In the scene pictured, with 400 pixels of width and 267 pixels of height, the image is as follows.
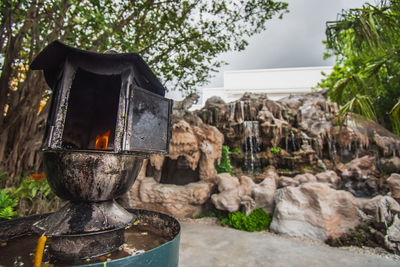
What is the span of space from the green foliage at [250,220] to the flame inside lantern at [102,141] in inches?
154

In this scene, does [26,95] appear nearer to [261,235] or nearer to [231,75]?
[261,235]

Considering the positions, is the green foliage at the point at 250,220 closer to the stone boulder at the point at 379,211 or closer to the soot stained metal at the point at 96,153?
the stone boulder at the point at 379,211

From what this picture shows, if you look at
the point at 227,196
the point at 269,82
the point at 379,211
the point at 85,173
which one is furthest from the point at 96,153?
the point at 269,82

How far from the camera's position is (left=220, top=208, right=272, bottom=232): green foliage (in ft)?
15.8

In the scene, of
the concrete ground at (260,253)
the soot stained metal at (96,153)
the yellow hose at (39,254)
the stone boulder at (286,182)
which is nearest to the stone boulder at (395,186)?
the stone boulder at (286,182)

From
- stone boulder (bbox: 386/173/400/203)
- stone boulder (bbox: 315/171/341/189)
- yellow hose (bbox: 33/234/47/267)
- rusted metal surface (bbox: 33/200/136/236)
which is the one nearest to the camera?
yellow hose (bbox: 33/234/47/267)

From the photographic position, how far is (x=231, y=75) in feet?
77.0

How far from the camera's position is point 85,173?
1.76 metres

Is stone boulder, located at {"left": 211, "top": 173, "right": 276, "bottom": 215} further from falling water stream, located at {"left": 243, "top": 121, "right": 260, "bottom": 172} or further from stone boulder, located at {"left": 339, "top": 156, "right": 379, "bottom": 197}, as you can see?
falling water stream, located at {"left": 243, "top": 121, "right": 260, "bottom": 172}

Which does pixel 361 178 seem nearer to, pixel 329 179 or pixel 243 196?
pixel 329 179

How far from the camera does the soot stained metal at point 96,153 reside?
1752 millimetres

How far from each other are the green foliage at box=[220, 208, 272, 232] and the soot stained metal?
11.8ft

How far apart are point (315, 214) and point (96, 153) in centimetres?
463

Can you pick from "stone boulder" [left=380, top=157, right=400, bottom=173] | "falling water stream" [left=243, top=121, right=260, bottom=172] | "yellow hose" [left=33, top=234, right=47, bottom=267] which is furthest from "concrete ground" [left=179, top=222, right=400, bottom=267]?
"stone boulder" [left=380, top=157, right=400, bottom=173]
